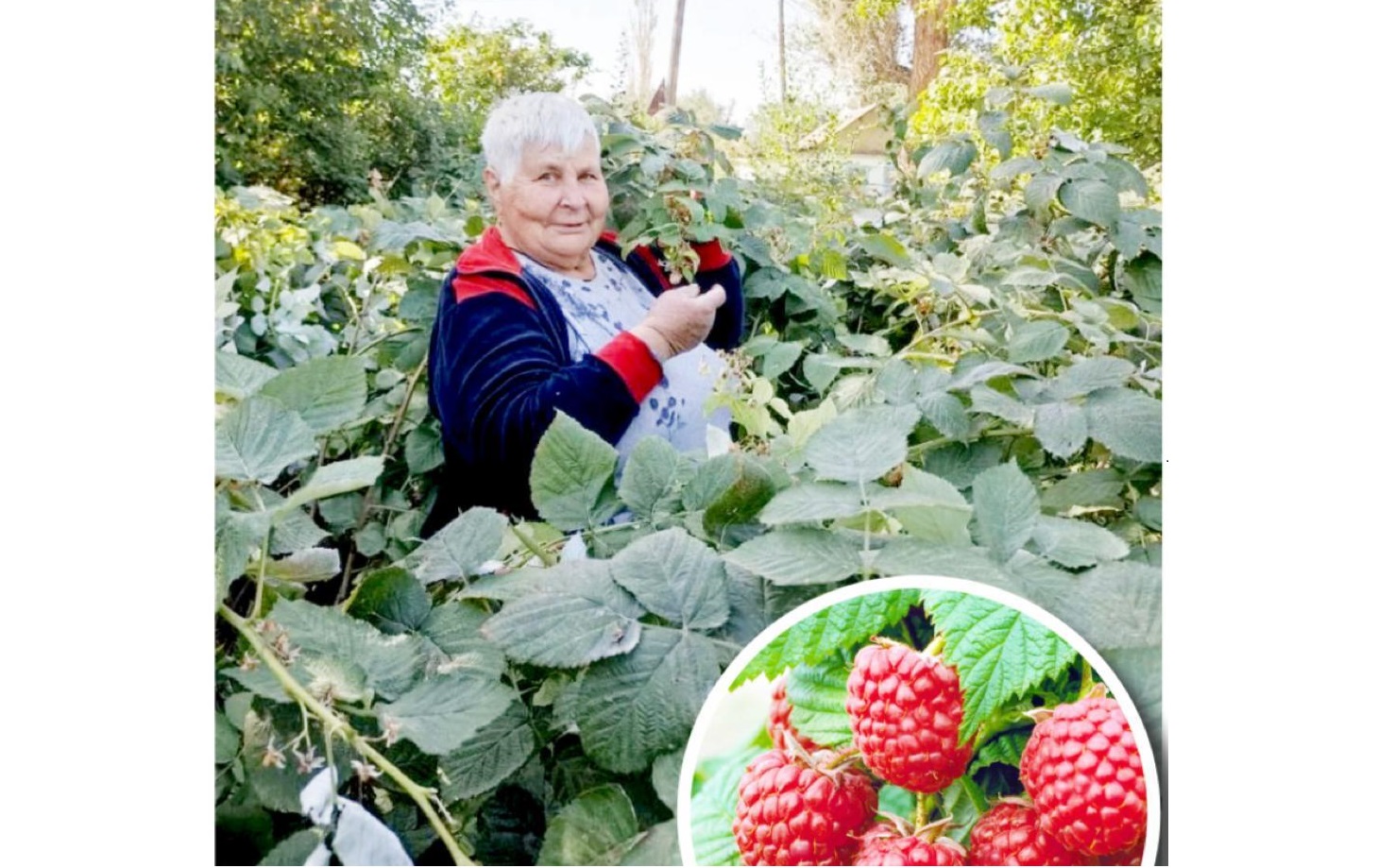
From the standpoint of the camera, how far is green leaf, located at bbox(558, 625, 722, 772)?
0.49 metres

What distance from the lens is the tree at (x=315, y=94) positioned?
726mm

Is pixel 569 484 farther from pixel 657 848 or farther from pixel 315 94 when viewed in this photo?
pixel 315 94

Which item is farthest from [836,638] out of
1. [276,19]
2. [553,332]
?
[276,19]

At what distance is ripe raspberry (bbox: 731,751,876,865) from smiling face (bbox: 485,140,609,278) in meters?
0.51

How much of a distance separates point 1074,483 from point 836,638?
21 cm

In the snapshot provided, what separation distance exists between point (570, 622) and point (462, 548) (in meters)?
0.11

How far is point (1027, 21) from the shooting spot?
988 millimetres

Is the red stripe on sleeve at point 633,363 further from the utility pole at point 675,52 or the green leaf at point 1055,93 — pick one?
the green leaf at point 1055,93

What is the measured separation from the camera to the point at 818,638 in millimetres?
526

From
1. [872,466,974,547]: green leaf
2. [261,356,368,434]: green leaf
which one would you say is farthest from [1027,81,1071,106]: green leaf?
[261,356,368,434]: green leaf

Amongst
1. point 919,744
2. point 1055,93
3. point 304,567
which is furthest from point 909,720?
point 1055,93

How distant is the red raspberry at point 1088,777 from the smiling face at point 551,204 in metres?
0.54
